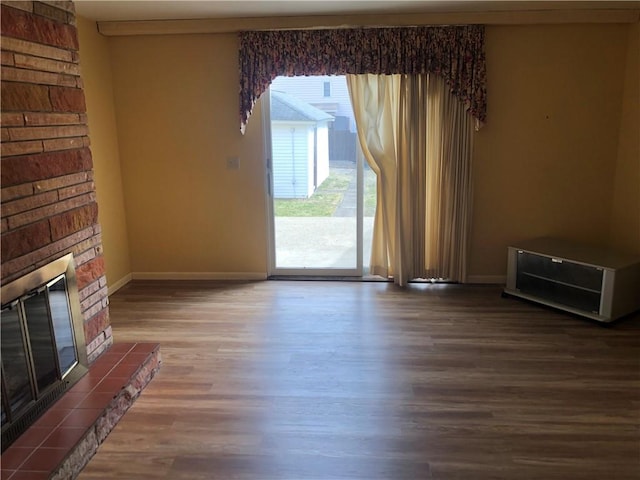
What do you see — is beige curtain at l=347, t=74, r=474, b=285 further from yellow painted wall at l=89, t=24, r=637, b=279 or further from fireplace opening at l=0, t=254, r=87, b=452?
fireplace opening at l=0, t=254, r=87, b=452

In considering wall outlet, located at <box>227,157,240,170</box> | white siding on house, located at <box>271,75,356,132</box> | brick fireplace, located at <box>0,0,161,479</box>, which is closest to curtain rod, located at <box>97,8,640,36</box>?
white siding on house, located at <box>271,75,356,132</box>

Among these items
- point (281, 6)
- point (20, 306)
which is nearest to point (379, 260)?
point (281, 6)

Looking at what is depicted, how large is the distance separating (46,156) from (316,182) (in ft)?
8.15

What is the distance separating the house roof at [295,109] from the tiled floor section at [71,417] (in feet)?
7.66

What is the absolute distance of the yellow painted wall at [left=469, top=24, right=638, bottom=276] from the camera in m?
4.09

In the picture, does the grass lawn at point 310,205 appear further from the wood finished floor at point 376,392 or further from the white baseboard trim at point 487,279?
the white baseboard trim at point 487,279

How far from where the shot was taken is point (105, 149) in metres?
4.35

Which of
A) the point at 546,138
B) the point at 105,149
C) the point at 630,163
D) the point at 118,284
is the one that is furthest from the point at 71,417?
the point at 630,163

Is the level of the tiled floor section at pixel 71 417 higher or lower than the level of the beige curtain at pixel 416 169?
lower

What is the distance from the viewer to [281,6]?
371cm

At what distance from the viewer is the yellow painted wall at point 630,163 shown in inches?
156

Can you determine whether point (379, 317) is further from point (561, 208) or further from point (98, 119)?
point (98, 119)

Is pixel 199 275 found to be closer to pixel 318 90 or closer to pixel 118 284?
pixel 118 284

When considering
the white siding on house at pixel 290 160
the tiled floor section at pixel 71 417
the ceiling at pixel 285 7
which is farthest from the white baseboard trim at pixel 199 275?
the ceiling at pixel 285 7
